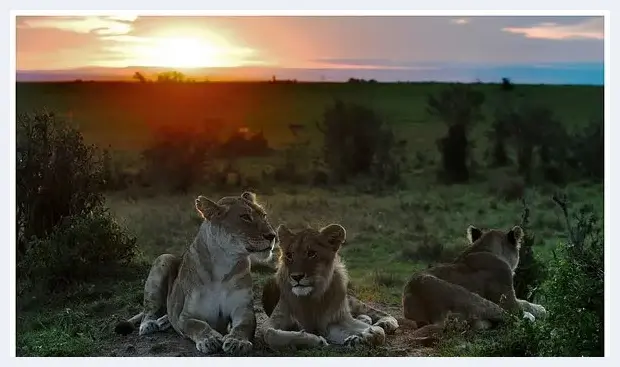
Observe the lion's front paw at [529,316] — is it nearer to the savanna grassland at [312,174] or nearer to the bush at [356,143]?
the savanna grassland at [312,174]

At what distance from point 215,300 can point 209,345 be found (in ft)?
1.32

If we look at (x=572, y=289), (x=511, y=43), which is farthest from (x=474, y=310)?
(x=511, y=43)

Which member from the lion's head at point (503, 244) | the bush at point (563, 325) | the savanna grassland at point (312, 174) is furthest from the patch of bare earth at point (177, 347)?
the lion's head at point (503, 244)

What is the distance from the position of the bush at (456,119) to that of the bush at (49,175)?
2930mm

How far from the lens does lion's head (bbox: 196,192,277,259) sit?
24.7ft

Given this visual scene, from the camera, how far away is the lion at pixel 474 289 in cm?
786

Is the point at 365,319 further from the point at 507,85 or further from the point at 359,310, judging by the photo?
the point at 507,85

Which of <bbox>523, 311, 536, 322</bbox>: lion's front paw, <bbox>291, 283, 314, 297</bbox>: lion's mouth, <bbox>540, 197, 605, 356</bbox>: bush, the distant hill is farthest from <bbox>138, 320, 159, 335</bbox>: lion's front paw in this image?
<bbox>540, 197, 605, 356</bbox>: bush

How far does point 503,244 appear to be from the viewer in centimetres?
831

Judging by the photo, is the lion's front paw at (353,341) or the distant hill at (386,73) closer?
the lion's front paw at (353,341)

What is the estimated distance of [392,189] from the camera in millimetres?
9352

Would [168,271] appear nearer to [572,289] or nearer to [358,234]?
[358,234]

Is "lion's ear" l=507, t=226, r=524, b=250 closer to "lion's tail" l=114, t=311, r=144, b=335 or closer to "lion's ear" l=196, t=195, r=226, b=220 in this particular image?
→ "lion's ear" l=196, t=195, r=226, b=220

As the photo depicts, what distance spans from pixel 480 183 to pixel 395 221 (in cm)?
83
